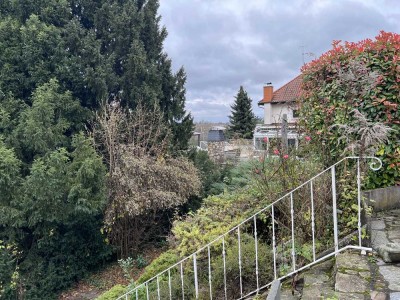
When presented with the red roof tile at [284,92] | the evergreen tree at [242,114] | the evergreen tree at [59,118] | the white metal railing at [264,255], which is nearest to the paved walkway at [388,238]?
the white metal railing at [264,255]

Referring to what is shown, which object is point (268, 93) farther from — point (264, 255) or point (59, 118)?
point (264, 255)

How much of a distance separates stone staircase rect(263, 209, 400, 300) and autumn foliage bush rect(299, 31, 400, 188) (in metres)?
0.98

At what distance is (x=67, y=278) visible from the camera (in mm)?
9266

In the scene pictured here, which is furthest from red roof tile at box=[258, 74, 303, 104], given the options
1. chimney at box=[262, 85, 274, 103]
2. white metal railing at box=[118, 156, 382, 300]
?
white metal railing at box=[118, 156, 382, 300]

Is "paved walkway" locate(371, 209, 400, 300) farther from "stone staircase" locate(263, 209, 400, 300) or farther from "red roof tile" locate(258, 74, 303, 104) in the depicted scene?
"red roof tile" locate(258, 74, 303, 104)

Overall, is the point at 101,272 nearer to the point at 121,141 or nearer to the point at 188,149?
the point at 121,141

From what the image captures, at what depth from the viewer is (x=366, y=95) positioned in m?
3.47

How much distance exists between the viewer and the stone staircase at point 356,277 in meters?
2.06

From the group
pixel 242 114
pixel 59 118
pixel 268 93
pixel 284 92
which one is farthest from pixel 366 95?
pixel 242 114

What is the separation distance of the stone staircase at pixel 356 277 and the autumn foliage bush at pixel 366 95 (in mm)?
985

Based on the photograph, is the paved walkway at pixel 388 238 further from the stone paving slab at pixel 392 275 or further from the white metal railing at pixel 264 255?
the white metal railing at pixel 264 255

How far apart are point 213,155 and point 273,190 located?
1203cm

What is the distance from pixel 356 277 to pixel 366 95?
2056 mm

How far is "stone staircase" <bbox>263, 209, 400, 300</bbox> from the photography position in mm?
2059
